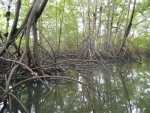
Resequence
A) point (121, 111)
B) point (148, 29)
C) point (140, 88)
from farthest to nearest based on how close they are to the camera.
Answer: point (148, 29) → point (140, 88) → point (121, 111)

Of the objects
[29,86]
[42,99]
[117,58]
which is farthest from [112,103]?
[117,58]

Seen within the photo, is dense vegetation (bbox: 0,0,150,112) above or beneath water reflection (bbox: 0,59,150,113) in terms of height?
above

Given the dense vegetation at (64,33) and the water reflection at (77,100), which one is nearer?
the water reflection at (77,100)

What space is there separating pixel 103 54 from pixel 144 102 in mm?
5370

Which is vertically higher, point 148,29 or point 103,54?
point 148,29

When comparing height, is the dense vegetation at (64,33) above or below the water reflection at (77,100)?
above

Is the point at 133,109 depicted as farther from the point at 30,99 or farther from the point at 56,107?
the point at 30,99

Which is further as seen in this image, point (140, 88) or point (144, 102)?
point (140, 88)

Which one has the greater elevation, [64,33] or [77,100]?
[64,33]

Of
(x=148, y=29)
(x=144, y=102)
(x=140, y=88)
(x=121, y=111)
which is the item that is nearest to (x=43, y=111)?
(x=121, y=111)

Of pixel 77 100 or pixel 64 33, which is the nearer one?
pixel 77 100

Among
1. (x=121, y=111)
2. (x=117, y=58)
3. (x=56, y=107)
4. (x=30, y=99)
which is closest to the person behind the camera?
(x=121, y=111)

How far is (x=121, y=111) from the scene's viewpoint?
1.57m

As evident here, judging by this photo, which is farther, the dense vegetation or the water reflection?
the dense vegetation
